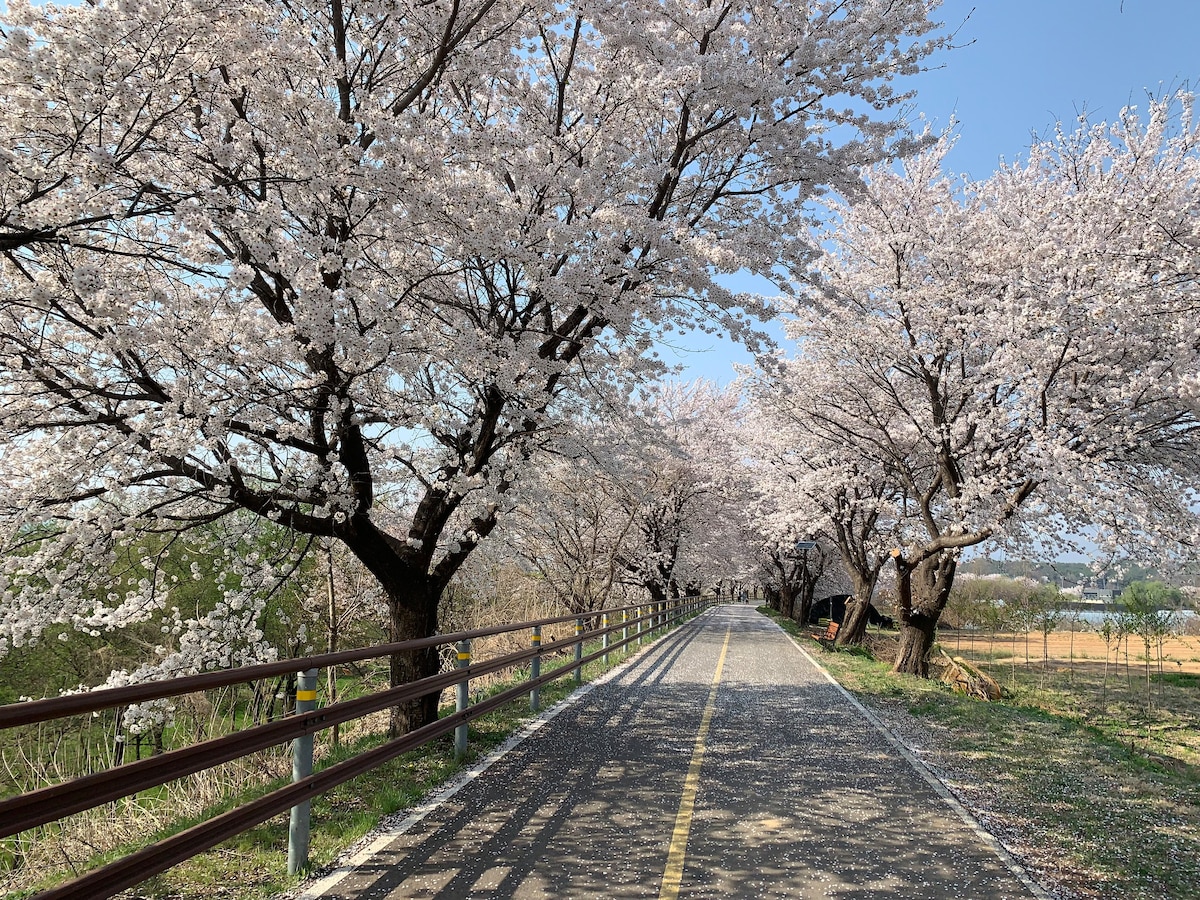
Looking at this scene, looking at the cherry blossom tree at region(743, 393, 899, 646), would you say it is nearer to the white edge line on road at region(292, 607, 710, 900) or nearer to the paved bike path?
the paved bike path

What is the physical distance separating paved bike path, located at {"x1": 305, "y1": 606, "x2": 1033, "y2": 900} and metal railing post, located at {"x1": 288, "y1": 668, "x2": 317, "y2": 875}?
30 centimetres

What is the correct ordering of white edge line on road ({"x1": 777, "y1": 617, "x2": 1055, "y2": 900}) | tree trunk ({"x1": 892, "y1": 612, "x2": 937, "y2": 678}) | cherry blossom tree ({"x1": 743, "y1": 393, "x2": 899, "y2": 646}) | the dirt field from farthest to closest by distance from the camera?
the dirt field, cherry blossom tree ({"x1": 743, "y1": 393, "x2": 899, "y2": 646}), tree trunk ({"x1": 892, "y1": 612, "x2": 937, "y2": 678}), white edge line on road ({"x1": 777, "y1": 617, "x2": 1055, "y2": 900})

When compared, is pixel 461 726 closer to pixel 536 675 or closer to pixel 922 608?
pixel 536 675

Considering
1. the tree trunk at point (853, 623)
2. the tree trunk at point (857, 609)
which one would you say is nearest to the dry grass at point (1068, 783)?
the tree trunk at point (857, 609)

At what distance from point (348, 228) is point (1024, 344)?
38.6 feet

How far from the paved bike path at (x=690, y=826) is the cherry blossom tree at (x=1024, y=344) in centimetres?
593

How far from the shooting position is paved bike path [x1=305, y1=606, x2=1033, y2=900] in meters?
4.55

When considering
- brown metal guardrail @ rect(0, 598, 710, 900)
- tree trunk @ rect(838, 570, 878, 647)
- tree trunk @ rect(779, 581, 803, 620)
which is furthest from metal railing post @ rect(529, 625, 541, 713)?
tree trunk @ rect(779, 581, 803, 620)

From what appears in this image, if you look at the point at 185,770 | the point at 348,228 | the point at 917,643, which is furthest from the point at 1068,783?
the point at 917,643

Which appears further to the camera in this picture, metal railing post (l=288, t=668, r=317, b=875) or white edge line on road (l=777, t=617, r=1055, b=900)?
white edge line on road (l=777, t=617, r=1055, b=900)

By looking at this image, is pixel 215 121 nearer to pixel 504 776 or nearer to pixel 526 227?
pixel 526 227

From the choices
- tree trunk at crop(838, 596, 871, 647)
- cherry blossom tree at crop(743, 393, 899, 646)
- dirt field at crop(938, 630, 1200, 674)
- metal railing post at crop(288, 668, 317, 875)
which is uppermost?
cherry blossom tree at crop(743, 393, 899, 646)

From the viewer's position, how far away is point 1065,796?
23.3 feet

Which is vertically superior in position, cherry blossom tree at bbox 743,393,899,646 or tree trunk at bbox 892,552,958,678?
cherry blossom tree at bbox 743,393,899,646
